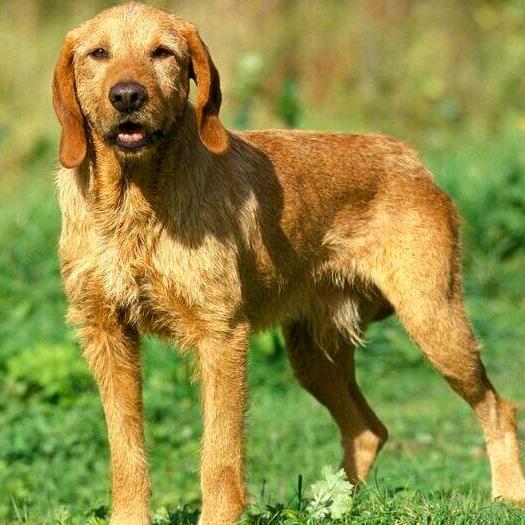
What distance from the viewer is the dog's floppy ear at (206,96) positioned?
531 cm

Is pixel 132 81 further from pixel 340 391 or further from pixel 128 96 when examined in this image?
pixel 340 391

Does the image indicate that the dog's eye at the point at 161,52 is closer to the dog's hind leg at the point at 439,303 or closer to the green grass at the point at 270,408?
the dog's hind leg at the point at 439,303

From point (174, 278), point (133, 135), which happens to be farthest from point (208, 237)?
point (133, 135)

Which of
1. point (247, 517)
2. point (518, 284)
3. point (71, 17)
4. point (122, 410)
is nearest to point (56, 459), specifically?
point (122, 410)

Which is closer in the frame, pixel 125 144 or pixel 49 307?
pixel 125 144

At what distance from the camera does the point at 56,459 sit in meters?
7.54

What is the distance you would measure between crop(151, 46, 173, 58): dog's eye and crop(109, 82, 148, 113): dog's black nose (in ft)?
1.03

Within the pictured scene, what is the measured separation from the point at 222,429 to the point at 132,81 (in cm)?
155

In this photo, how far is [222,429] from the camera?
537 centimetres

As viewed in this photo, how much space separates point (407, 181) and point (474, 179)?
17.6ft

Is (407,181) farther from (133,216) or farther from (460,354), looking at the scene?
(133,216)

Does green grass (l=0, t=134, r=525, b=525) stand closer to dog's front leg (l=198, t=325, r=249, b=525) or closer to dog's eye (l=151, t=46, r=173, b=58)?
dog's front leg (l=198, t=325, r=249, b=525)

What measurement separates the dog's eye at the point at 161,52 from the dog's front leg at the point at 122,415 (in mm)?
1222

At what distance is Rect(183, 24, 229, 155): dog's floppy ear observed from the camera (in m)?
5.31
